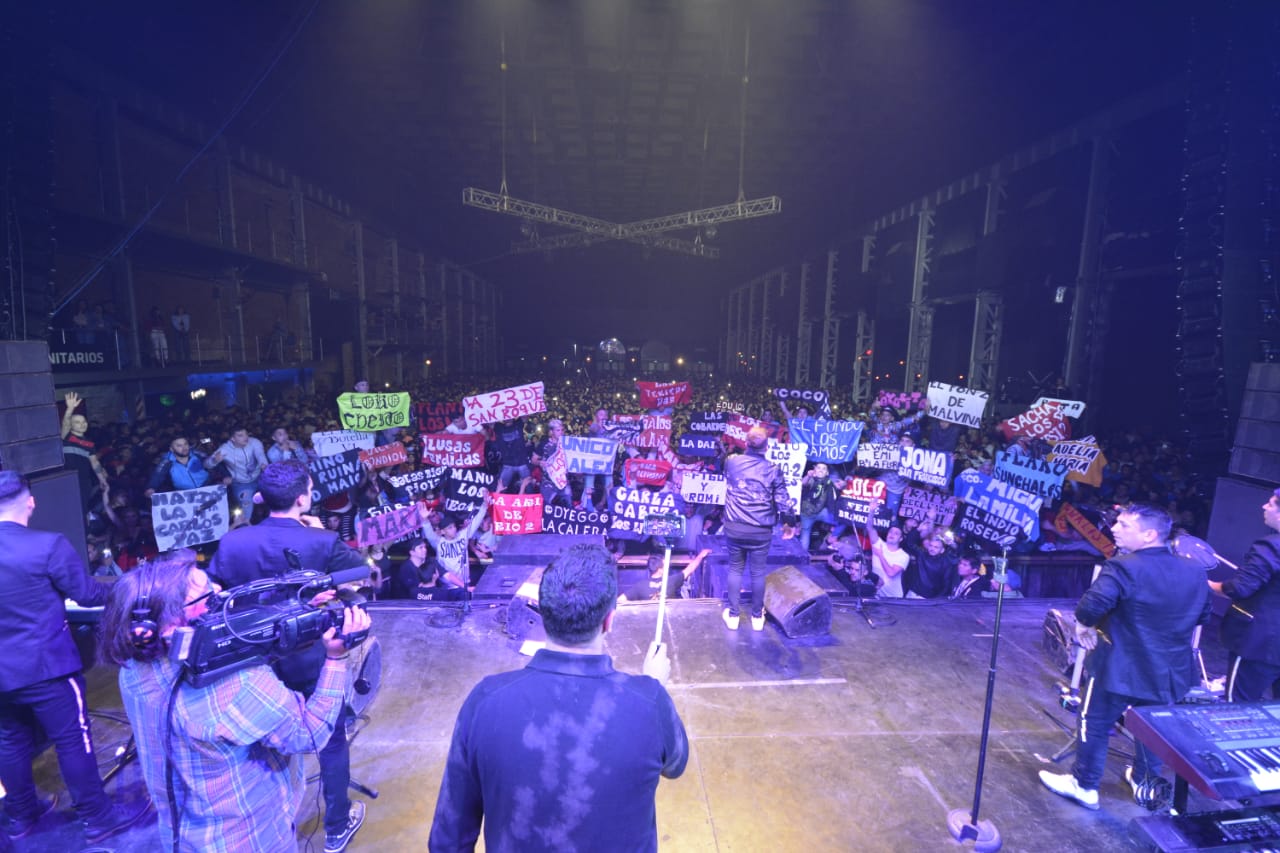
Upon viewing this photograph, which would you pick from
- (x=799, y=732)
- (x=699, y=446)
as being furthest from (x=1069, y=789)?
(x=699, y=446)

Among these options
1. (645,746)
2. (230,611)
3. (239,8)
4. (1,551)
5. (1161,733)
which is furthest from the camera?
(239,8)

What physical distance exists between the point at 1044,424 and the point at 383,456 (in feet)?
37.3

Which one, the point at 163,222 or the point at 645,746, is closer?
the point at 645,746

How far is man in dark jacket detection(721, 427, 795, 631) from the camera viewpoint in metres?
5.37

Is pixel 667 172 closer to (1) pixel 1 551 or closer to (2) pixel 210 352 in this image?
(2) pixel 210 352

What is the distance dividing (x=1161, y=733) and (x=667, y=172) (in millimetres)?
21217

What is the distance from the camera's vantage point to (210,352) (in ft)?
59.0

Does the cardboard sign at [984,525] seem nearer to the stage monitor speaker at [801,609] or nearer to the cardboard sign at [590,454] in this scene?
the stage monitor speaker at [801,609]

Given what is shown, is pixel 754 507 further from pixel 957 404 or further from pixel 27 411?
pixel 27 411

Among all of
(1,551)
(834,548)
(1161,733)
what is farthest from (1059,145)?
(1,551)

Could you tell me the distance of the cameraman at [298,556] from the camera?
9.81 ft

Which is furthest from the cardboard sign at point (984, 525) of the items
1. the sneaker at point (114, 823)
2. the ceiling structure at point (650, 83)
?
the sneaker at point (114, 823)

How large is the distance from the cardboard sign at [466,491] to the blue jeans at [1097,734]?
274 inches

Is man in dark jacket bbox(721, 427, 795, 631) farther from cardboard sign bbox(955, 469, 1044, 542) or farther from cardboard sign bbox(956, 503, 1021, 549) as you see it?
cardboard sign bbox(955, 469, 1044, 542)
